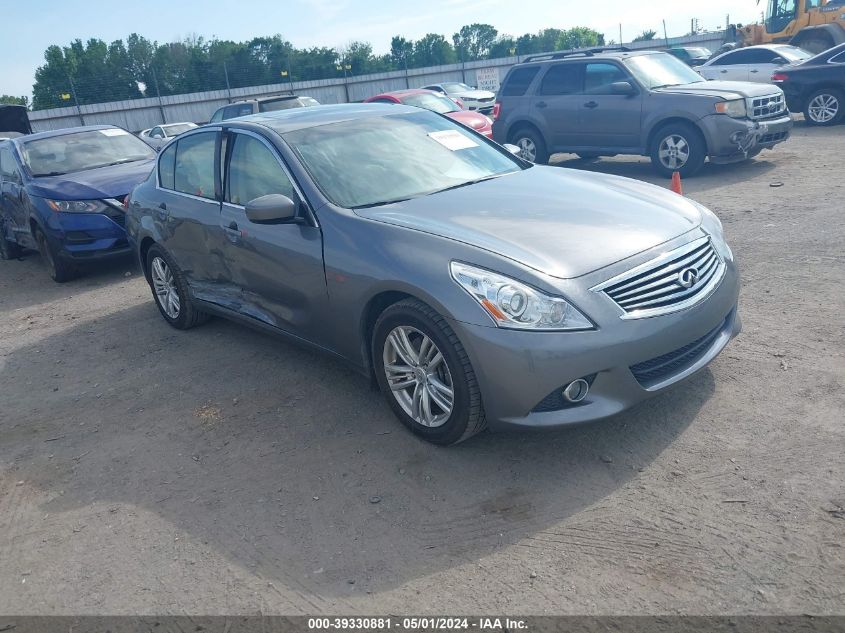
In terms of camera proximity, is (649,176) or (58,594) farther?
(649,176)

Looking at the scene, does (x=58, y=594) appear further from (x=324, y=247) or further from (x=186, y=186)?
(x=186, y=186)

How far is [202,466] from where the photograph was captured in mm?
4188

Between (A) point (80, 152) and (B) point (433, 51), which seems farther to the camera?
(B) point (433, 51)

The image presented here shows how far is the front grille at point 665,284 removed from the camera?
3.60m

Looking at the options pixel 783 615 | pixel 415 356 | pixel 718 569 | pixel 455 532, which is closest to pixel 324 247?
pixel 415 356

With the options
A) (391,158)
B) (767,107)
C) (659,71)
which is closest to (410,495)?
(391,158)

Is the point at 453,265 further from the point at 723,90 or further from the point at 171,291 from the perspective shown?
the point at 723,90

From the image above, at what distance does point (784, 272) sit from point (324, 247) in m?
3.96

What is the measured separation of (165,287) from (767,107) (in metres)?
8.84

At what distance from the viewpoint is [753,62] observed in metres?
17.5

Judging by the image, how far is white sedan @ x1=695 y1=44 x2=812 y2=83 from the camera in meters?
17.0

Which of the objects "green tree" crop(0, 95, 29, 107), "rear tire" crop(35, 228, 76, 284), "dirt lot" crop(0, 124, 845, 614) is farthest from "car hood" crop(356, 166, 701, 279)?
"green tree" crop(0, 95, 29, 107)

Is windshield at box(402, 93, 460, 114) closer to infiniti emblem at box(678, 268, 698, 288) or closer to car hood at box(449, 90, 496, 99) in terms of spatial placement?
car hood at box(449, 90, 496, 99)

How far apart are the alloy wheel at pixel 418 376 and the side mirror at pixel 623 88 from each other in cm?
864
